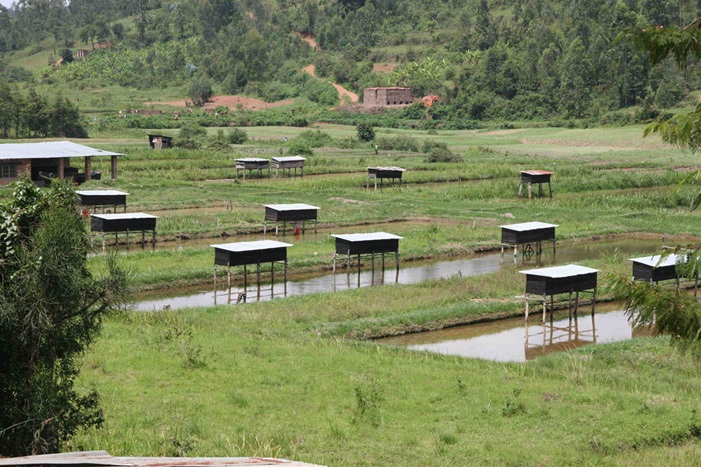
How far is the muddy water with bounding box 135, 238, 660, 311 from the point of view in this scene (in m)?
24.6

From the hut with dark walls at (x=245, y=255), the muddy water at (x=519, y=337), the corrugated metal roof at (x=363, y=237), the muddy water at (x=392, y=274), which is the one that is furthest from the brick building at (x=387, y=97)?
the muddy water at (x=519, y=337)

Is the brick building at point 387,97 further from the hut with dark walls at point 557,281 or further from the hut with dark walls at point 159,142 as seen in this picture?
the hut with dark walls at point 557,281

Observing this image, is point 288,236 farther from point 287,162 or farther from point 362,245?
point 287,162

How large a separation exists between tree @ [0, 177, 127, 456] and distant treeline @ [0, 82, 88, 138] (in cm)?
6970

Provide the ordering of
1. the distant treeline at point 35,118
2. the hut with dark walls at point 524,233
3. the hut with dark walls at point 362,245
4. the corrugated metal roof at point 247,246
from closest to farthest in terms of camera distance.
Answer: the corrugated metal roof at point 247,246, the hut with dark walls at point 362,245, the hut with dark walls at point 524,233, the distant treeline at point 35,118

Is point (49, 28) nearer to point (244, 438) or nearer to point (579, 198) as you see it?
point (579, 198)

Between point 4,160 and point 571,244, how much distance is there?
2897cm

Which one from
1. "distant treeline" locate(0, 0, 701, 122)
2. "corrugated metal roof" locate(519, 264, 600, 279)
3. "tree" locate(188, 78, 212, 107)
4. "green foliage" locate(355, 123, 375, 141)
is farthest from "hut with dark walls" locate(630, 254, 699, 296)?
"tree" locate(188, 78, 212, 107)

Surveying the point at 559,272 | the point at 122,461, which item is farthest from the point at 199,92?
the point at 122,461

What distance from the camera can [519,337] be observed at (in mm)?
21125

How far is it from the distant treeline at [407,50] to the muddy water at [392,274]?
233 feet

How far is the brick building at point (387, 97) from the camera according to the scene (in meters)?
119

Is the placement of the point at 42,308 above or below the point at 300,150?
below

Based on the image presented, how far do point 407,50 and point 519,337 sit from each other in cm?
13036
